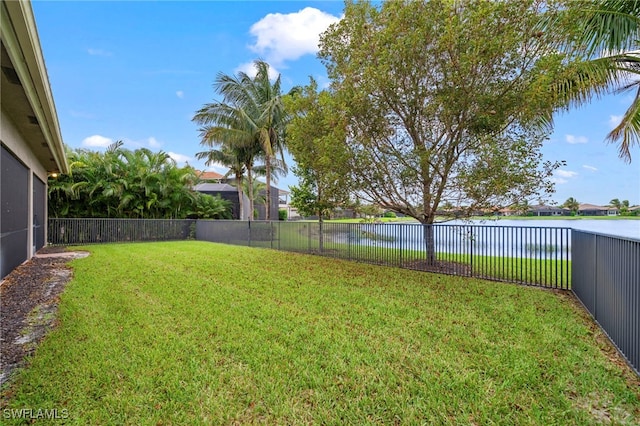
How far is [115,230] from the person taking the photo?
49.3 ft

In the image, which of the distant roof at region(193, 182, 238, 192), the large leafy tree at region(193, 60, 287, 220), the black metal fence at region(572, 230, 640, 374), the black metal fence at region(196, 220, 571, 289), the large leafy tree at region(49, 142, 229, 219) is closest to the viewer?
the black metal fence at region(572, 230, 640, 374)

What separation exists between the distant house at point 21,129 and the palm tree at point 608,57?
8.17 metres

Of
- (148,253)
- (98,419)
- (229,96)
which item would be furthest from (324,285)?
(229,96)

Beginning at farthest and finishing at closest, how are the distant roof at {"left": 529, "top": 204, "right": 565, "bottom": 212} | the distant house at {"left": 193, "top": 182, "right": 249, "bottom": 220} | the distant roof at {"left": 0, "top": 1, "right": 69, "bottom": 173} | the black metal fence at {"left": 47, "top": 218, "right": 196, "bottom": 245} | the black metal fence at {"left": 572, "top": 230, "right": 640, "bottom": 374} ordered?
1. the distant house at {"left": 193, "top": 182, "right": 249, "bottom": 220}
2. the black metal fence at {"left": 47, "top": 218, "right": 196, "bottom": 245}
3. the distant roof at {"left": 529, "top": 204, "right": 565, "bottom": 212}
4. the distant roof at {"left": 0, "top": 1, "right": 69, "bottom": 173}
5. the black metal fence at {"left": 572, "top": 230, "right": 640, "bottom": 374}

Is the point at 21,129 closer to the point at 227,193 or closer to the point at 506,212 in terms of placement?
the point at 506,212

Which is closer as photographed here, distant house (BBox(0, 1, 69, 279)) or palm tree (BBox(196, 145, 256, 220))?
distant house (BBox(0, 1, 69, 279))

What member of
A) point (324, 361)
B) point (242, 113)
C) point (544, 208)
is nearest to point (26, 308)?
point (324, 361)

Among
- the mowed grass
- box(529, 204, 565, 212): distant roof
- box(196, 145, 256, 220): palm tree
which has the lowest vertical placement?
the mowed grass

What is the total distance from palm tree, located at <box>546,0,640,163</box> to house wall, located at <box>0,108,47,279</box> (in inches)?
414

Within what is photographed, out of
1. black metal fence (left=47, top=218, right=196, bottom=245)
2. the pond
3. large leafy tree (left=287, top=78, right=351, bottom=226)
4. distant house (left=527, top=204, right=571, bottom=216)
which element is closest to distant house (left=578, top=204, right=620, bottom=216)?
distant house (left=527, top=204, right=571, bottom=216)

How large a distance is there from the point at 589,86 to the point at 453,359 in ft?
22.1

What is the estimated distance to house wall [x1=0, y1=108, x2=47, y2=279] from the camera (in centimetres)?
603

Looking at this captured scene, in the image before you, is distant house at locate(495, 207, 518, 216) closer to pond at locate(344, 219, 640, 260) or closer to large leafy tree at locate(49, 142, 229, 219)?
pond at locate(344, 219, 640, 260)

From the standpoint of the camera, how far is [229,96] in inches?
629
